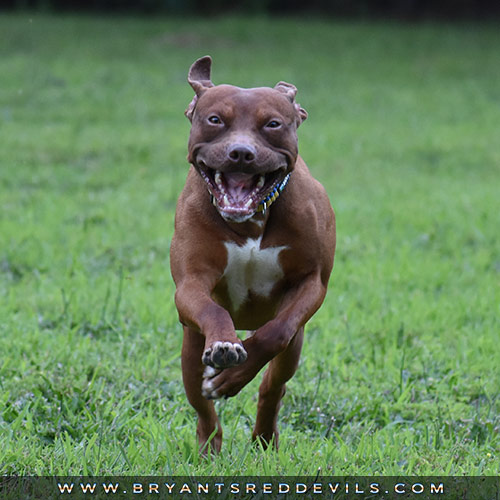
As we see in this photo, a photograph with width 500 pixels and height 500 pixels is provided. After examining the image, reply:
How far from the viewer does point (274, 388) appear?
4.01 metres

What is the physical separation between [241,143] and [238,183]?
194 millimetres

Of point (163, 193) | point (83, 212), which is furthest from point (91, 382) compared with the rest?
point (163, 193)

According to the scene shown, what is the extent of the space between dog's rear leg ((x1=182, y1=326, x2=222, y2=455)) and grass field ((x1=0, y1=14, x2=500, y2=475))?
0.29 ft

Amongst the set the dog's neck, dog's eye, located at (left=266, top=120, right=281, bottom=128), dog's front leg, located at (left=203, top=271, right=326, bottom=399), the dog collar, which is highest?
dog's eye, located at (left=266, top=120, right=281, bottom=128)

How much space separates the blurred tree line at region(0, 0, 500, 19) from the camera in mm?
26359

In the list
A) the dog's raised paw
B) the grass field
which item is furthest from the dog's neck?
the grass field

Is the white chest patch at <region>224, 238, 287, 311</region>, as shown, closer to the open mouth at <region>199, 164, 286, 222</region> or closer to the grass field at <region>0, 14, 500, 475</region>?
the open mouth at <region>199, 164, 286, 222</region>

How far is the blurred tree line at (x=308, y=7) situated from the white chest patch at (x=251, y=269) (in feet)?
77.8

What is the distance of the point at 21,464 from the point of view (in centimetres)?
385

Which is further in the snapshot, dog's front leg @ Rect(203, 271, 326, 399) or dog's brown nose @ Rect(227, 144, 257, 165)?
dog's front leg @ Rect(203, 271, 326, 399)

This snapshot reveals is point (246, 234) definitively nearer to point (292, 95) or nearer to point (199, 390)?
point (292, 95)

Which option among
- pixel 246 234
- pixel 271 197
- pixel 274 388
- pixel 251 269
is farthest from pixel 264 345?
pixel 274 388

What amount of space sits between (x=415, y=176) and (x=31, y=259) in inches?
214

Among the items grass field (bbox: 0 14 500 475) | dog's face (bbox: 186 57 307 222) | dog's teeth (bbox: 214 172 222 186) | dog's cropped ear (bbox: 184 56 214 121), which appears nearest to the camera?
dog's face (bbox: 186 57 307 222)
